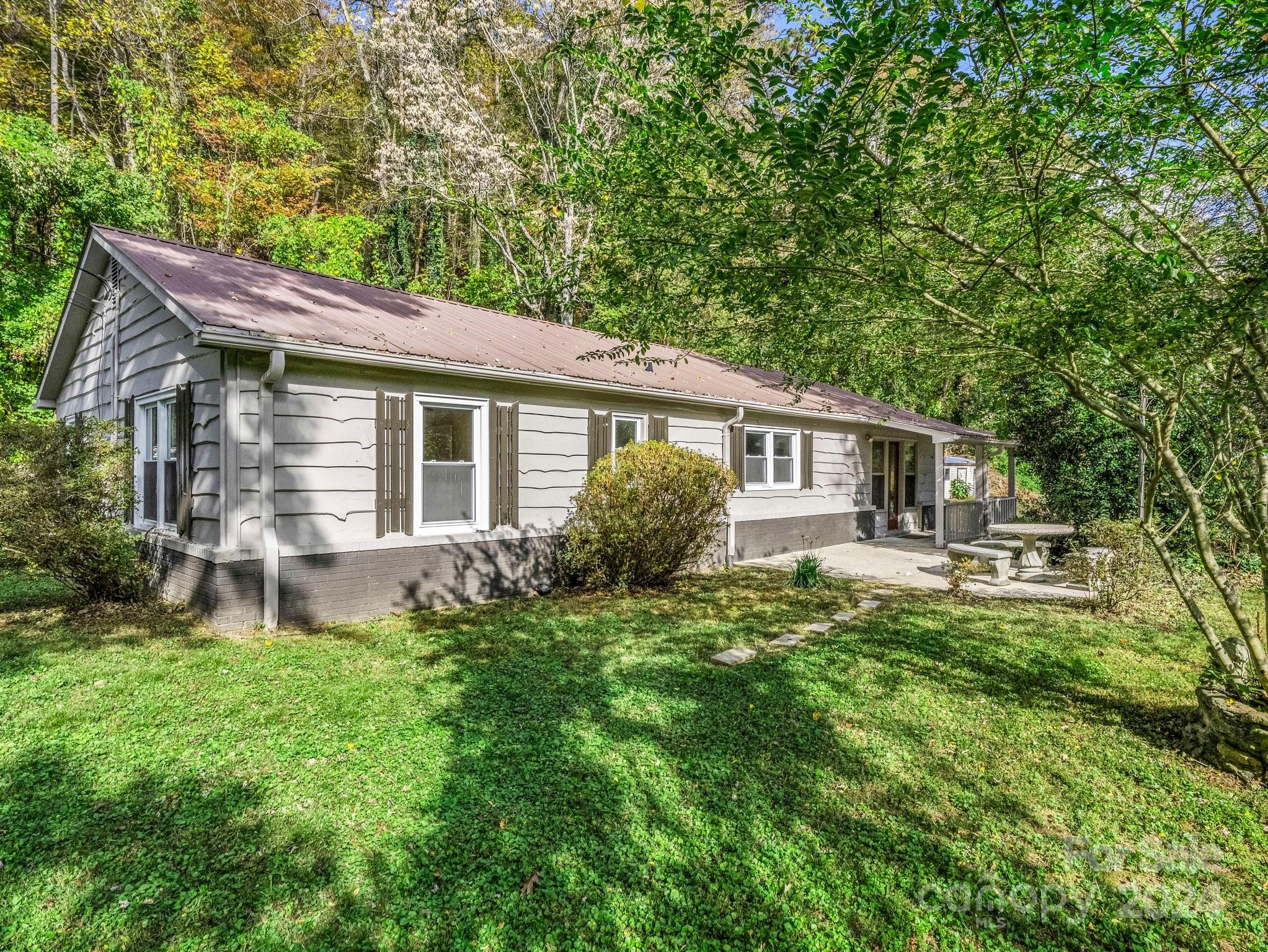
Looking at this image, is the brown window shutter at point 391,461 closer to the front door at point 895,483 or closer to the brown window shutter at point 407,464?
the brown window shutter at point 407,464

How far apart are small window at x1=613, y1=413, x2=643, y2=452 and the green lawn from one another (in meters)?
4.08

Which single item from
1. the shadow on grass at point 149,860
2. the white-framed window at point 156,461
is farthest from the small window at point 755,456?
the shadow on grass at point 149,860

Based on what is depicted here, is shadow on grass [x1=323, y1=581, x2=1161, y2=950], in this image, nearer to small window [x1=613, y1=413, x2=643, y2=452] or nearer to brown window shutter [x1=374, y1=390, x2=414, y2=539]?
brown window shutter [x1=374, y1=390, x2=414, y2=539]

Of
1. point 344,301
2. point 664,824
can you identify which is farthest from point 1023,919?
point 344,301

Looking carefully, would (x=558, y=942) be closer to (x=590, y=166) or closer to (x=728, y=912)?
(x=728, y=912)

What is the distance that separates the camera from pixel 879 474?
Result: 1406 centimetres

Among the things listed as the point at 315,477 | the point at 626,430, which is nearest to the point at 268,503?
the point at 315,477

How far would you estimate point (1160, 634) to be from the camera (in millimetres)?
5891

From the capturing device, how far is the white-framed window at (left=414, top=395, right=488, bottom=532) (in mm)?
6844

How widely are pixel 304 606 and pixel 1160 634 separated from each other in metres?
8.33

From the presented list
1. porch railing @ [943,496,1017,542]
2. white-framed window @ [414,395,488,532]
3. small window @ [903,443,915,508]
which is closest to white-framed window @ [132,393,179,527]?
white-framed window @ [414,395,488,532]

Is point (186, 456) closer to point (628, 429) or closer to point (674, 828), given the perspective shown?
point (628, 429)

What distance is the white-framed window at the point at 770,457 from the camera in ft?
36.6

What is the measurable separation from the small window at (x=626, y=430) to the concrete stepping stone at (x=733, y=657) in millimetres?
4036
